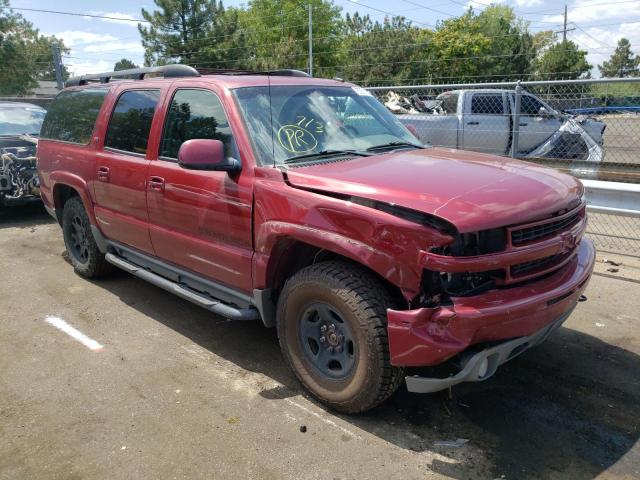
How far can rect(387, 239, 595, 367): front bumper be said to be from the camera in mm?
2592

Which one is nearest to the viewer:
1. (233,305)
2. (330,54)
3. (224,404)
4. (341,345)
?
(341,345)

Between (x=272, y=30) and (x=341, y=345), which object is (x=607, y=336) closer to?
(x=341, y=345)

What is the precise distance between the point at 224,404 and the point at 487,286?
181 cm

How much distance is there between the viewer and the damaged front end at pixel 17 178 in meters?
8.02

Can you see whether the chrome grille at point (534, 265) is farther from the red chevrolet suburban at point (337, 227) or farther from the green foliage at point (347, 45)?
the green foliage at point (347, 45)

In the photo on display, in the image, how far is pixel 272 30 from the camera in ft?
203

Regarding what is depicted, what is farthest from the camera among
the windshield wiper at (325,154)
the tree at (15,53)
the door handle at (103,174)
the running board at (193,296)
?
the tree at (15,53)

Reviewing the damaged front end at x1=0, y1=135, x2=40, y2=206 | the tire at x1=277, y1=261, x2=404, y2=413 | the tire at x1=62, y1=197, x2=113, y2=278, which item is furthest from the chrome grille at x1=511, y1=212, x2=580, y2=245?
the damaged front end at x1=0, y1=135, x2=40, y2=206

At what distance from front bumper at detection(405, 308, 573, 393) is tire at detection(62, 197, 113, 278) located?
13.0ft

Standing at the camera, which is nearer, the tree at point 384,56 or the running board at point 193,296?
the running board at point 193,296

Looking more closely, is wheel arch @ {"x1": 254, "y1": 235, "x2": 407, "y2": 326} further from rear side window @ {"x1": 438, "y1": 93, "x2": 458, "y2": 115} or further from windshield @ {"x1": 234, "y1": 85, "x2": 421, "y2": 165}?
rear side window @ {"x1": 438, "y1": 93, "x2": 458, "y2": 115}

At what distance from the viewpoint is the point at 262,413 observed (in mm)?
3314

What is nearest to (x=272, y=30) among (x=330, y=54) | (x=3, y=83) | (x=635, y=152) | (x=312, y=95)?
(x=330, y=54)

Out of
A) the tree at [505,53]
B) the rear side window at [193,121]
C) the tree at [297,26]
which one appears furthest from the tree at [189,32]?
the rear side window at [193,121]
